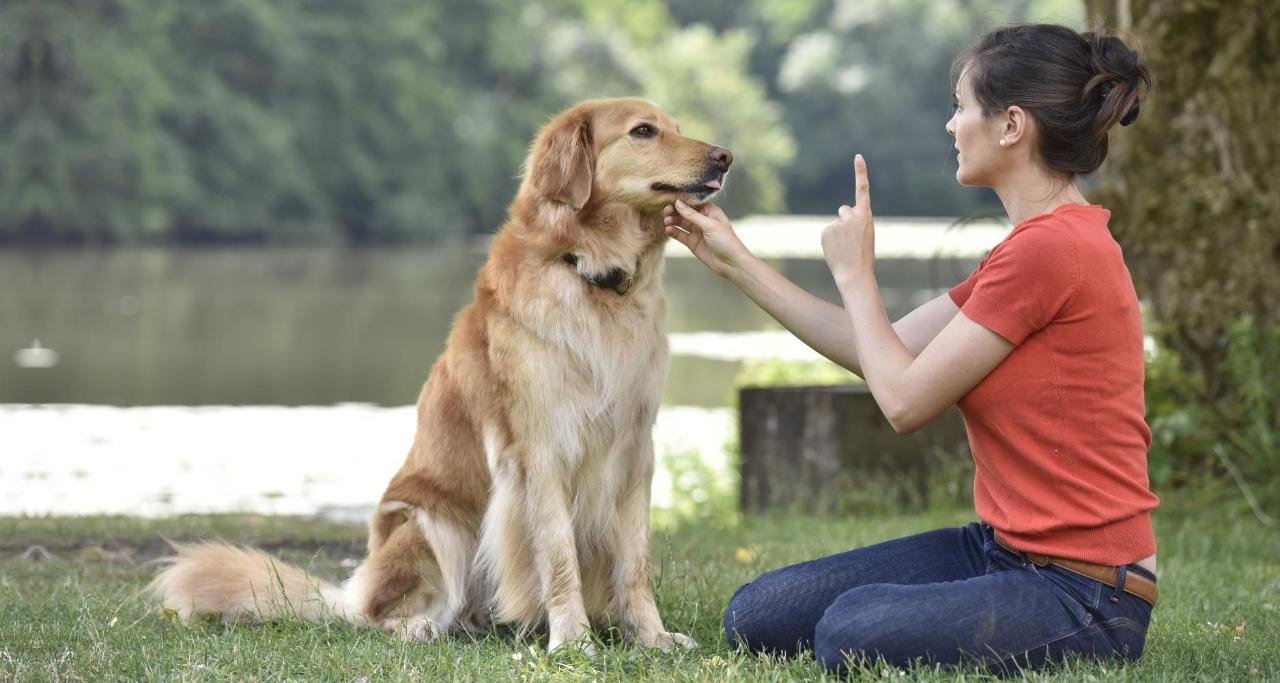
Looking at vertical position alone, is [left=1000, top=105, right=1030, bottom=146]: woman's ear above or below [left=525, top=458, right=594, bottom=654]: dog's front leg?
above

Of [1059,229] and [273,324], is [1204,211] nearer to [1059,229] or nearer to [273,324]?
[1059,229]

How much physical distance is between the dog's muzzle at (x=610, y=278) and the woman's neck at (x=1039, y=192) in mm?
1133

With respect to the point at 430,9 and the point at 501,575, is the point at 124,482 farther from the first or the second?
the point at 430,9

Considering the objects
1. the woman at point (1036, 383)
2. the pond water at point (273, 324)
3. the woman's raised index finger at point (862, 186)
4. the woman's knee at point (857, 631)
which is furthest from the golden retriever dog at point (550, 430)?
the pond water at point (273, 324)

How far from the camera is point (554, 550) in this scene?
12.8 feet

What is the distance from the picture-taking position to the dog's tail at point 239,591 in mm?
4105

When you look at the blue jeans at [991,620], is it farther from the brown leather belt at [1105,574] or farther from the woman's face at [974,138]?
the woman's face at [974,138]

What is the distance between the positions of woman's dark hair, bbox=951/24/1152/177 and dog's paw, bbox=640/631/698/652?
1.61m

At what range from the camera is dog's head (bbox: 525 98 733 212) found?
12.8 feet

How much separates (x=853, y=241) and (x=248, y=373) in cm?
1368

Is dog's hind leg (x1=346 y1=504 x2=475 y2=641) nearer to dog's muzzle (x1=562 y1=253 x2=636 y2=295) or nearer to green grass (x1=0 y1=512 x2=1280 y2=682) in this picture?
green grass (x1=0 y1=512 x2=1280 y2=682)

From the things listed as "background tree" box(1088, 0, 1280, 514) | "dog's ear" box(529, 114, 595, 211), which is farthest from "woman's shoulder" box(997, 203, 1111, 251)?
"background tree" box(1088, 0, 1280, 514)

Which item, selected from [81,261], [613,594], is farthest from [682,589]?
[81,261]

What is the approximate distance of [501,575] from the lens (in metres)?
4.02
